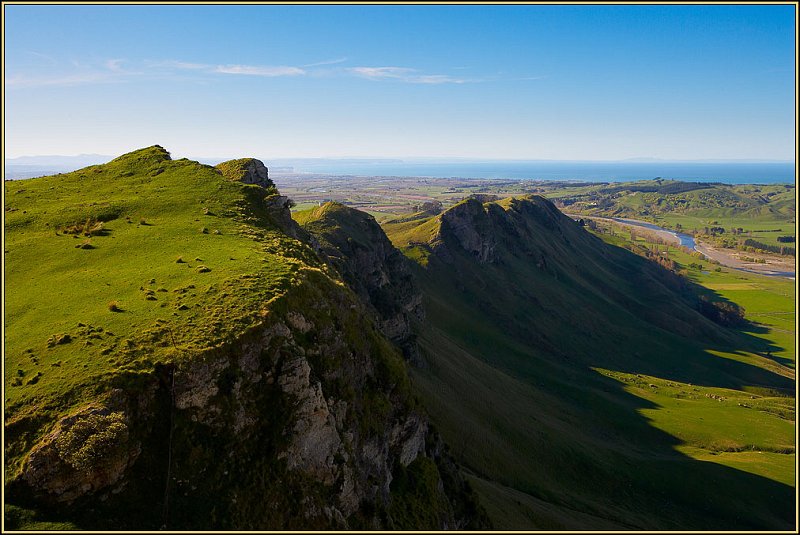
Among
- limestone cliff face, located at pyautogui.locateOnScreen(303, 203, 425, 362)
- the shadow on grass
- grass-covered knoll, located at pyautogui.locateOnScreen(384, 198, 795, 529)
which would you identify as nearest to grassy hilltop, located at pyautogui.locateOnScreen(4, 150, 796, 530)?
the shadow on grass

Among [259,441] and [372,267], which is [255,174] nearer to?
[372,267]

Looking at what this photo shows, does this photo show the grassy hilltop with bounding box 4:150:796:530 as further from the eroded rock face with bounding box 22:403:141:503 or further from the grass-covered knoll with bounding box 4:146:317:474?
the grass-covered knoll with bounding box 4:146:317:474

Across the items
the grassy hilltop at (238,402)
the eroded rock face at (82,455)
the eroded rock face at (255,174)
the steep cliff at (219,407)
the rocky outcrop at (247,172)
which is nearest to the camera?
the eroded rock face at (82,455)

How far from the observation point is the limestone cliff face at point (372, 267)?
99062mm

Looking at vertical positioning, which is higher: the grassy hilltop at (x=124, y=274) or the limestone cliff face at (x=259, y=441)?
the grassy hilltop at (x=124, y=274)

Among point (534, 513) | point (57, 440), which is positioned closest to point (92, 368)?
point (57, 440)

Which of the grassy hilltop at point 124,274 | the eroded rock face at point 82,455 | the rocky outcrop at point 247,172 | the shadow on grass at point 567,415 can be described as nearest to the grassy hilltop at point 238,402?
the eroded rock face at point 82,455

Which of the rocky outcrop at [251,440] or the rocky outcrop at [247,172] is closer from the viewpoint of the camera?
the rocky outcrop at [251,440]

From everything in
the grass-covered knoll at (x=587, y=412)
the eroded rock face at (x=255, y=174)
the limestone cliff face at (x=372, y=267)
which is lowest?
the grass-covered knoll at (x=587, y=412)

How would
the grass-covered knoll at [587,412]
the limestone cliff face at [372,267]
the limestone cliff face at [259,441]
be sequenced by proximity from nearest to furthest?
the limestone cliff face at [259,441]
the grass-covered knoll at [587,412]
the limestone cliff face at [372,267]

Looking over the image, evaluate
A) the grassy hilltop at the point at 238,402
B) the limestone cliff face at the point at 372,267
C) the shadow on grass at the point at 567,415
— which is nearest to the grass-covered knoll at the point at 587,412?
the shadow on grass at the point at 567,415

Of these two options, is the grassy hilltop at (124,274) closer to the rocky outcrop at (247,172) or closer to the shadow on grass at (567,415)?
the rocky outcrop at (247,172)

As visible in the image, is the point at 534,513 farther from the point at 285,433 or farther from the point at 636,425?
the point at 636,425

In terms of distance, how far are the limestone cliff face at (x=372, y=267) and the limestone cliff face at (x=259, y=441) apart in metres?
47.0
